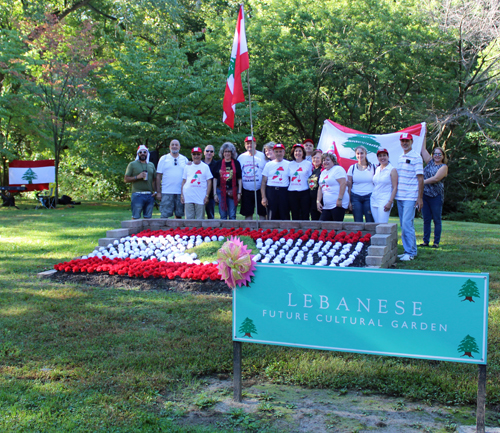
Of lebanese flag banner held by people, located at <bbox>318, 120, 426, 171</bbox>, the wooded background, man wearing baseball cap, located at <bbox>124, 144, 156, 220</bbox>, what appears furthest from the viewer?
the wooded background

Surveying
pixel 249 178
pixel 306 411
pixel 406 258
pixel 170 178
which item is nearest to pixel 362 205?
pixel 406 258

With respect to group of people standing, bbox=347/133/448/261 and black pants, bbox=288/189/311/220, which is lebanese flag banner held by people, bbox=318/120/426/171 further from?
black pants, bbox=288/189/311/220

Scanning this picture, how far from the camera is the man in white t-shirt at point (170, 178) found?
917 centimetres

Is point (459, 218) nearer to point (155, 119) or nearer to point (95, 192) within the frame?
point (155, 119)

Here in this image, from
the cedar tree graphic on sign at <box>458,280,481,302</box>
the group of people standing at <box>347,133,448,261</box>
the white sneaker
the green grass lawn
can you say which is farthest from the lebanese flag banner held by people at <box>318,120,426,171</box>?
the cedar tree graphic on sign at <box>458,280,481,302</box>

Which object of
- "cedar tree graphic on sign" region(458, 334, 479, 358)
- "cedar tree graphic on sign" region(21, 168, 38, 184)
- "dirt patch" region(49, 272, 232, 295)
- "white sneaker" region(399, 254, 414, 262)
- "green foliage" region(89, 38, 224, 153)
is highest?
"green foliage" region(89, 38, 224, 153)

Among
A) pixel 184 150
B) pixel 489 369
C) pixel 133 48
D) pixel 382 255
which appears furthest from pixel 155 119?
pixel 489 369

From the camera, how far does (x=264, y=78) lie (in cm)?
2398

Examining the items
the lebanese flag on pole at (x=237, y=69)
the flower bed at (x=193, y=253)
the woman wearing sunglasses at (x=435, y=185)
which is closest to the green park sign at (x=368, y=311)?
the flower bed at (x=193, y=253)

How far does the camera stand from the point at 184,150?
2050 cm

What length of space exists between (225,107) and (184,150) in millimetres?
13534

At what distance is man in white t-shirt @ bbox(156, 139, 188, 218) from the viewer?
30.1 feet

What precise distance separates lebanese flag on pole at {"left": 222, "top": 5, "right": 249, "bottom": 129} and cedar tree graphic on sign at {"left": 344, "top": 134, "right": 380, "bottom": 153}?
5.03m

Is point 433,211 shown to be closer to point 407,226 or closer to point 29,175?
point 407,226
